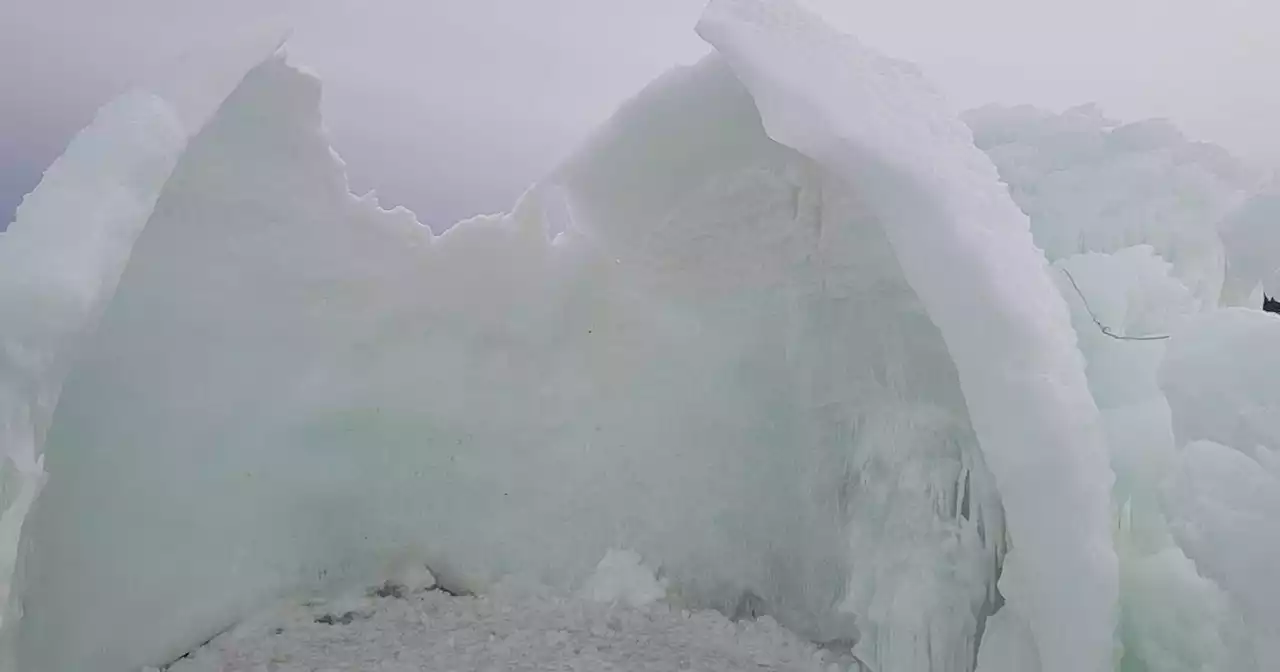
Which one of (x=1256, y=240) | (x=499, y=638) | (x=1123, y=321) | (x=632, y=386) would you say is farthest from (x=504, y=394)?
(x=1256, y=240)

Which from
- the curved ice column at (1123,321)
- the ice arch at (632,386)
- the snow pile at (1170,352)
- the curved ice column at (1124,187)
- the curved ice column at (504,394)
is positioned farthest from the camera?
the curved ice column at (1124,187)

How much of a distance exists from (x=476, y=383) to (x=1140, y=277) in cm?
292

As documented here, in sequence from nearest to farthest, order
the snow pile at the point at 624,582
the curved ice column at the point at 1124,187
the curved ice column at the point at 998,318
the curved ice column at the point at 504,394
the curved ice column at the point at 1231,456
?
the curved ice column at the point at 1231,456 < the curved ice column at the point at 998,318 < the curved ice column at the point at 504,394 < the curved ice column at the point at 1124,187 < the snow pile at the point at 624,582

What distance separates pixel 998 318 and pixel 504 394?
109 inches

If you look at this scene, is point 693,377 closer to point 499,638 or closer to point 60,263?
point 499,638

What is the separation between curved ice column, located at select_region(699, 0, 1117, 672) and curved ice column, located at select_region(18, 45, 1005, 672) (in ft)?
1.95

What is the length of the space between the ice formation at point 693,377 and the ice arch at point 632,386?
1 centimetres

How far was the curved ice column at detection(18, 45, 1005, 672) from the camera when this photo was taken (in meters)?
3.55

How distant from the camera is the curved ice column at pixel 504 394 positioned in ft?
11.6

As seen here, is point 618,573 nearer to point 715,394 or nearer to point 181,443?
point 715,394

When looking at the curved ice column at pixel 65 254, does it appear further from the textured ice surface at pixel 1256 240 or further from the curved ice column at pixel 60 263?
the textured ice surface at pixel 1256 240

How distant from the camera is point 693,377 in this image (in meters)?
4.55

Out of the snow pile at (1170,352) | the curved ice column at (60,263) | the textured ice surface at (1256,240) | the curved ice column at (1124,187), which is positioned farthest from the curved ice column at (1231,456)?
the curved ice column at (60,263)

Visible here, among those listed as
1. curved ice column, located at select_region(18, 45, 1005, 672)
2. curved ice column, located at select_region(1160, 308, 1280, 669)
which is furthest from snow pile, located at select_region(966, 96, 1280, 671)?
curved ice column, located at select_region(18, 45, 1005, 672)
